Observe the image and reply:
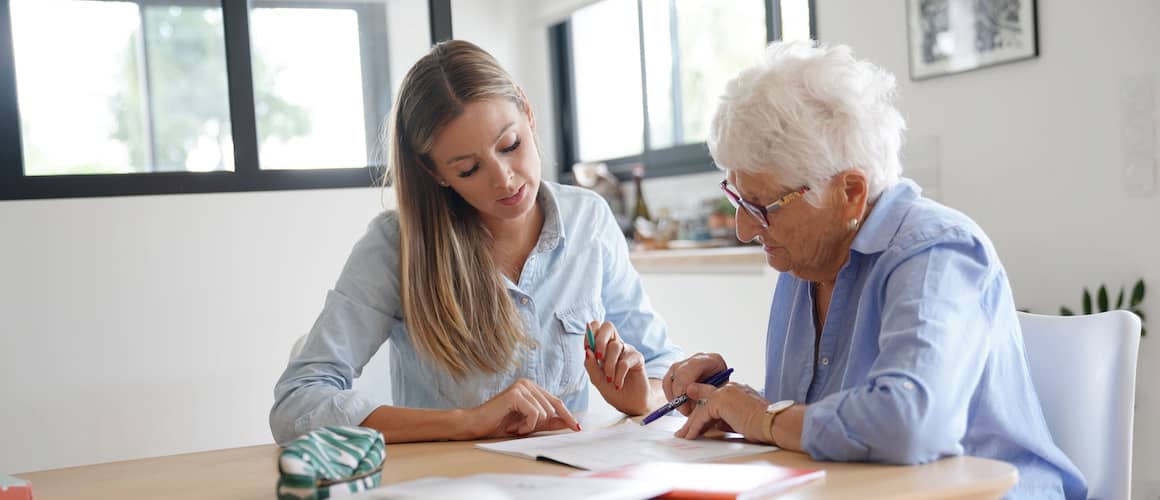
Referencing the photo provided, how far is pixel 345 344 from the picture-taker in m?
1.69

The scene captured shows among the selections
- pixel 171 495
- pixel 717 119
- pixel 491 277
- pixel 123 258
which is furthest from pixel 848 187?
pixel 123 258

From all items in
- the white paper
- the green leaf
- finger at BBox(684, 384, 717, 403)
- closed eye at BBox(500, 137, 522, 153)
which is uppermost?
closed eye at BBox(500, 137, 522, 153)

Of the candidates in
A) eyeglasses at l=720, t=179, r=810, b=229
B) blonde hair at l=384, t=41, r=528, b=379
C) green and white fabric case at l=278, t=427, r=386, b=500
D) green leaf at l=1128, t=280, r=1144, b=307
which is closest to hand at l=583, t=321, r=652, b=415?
blonde hair at l=384, t=41, r=528, b=379

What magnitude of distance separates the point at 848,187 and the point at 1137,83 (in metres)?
1.58

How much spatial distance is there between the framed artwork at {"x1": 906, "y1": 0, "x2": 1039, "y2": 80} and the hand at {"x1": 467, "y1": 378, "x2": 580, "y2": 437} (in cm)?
191

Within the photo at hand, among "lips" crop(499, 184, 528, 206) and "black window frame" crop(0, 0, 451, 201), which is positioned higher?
"black window frame" crop(0, 0, 451, 201)

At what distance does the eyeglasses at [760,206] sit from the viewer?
137cm

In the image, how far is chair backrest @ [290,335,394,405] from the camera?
6.48 ft

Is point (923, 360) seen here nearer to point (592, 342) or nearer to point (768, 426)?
point (768, 426)

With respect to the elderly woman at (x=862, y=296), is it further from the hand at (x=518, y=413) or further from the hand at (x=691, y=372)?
the hand at (x=518, y=413)

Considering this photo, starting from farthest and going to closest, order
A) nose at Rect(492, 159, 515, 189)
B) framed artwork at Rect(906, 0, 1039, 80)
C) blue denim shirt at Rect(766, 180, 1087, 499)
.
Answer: framed artwork at Rect(906, 0, 1039, 80) < nose at Rect(492, 159, 515, 189) < blue denim shirt at Rect(766, 180, 1087, 499)

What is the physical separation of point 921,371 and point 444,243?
935 millimetres

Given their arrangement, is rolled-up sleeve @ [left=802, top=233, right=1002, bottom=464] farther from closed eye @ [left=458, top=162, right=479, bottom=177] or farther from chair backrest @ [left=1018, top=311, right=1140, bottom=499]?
closed eye @ [left=458, top=162, right=479, bottom=177]

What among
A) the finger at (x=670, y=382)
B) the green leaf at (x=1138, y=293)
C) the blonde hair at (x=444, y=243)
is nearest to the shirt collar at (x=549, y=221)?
the blonde hair at (x=444, y=243)
